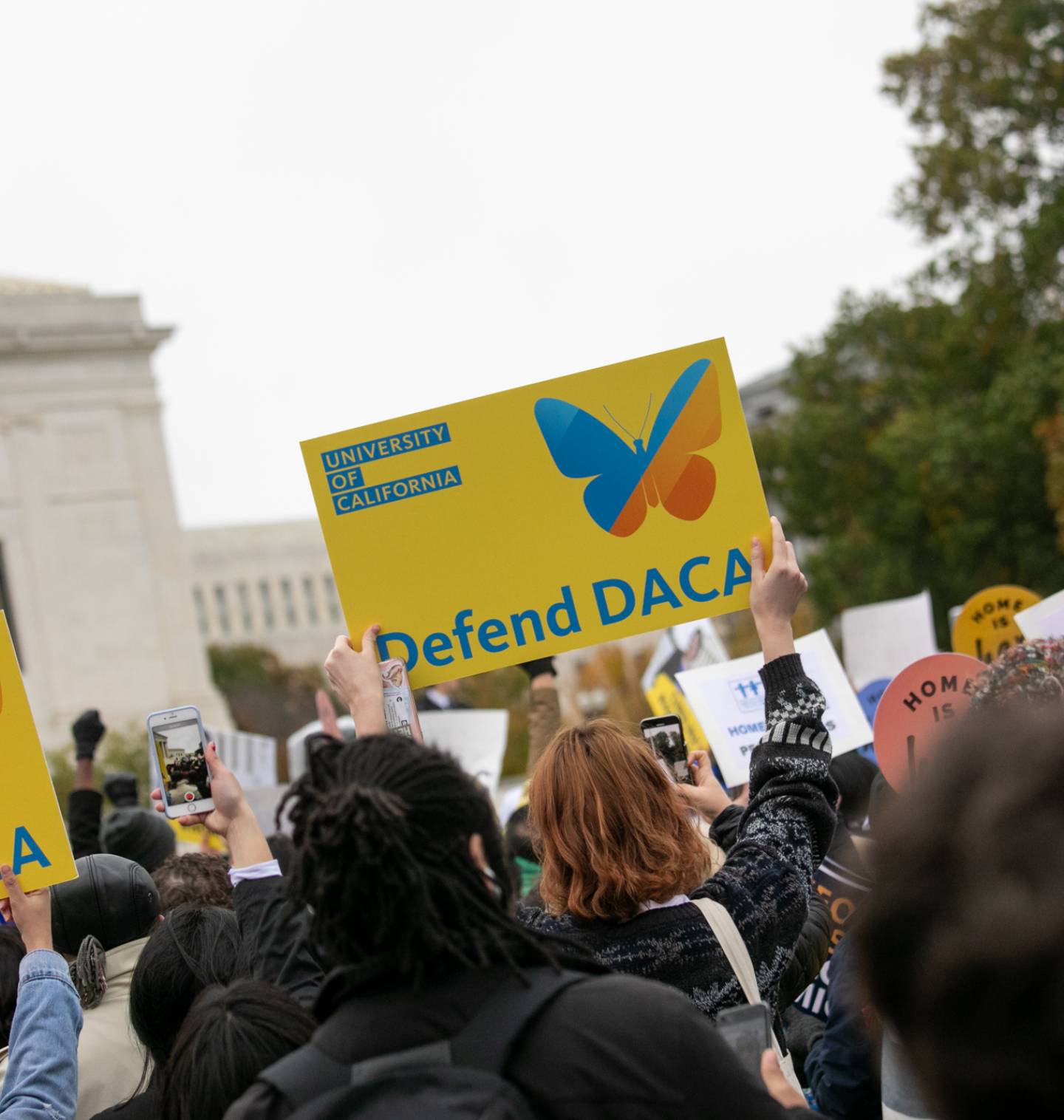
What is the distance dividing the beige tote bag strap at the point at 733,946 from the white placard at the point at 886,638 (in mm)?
6342

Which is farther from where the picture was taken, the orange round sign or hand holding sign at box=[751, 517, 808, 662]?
the orange round sign

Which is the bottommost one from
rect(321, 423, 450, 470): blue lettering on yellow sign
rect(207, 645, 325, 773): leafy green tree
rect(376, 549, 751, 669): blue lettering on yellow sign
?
rect(207, 645, 325, 773): leafy green tree

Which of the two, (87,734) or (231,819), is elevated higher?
(87,734)

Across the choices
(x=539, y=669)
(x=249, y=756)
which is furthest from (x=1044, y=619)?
(x=249, y=756)

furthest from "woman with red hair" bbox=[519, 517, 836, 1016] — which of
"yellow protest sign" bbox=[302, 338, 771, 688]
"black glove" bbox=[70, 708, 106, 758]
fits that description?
"black glove" bbox=[70, 708, 106, 758]

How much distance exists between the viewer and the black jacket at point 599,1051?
171 centimetres

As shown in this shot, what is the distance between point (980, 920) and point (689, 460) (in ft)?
7.21

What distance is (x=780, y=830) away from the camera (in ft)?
8.61

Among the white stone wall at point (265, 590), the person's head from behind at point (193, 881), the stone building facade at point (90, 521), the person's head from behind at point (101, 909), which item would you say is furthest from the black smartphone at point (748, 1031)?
the white stone wall at point (265, 590)

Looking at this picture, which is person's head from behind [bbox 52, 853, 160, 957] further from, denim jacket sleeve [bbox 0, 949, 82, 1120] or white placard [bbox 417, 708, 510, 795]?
white placard [bbox 417, 708, 510, 795]

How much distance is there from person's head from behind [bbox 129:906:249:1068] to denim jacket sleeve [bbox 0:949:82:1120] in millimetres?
140

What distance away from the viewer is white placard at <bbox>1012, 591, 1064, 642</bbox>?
4.41m

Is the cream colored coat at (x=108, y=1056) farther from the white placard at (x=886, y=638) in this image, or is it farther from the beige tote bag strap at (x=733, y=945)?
the white placard at (x=886, y=638)

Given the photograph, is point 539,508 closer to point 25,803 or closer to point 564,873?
point 564,873
